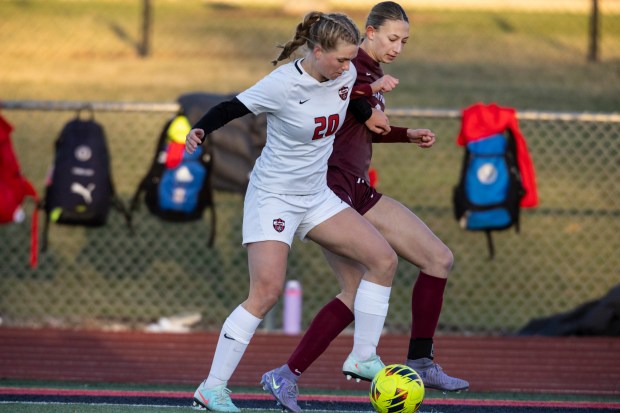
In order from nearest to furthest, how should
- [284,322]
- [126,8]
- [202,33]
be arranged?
1. [284,322]
2. [202,33]
3. [126,8]

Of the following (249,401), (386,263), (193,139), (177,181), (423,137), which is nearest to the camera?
(193,139)

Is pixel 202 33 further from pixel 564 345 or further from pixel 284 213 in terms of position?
pixel 284 213

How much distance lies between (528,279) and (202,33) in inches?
332

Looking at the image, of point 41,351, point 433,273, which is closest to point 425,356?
point 433,273

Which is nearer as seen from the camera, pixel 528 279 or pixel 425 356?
pixel 425 356

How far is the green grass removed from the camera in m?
13.8

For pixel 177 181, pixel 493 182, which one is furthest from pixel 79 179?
pixel 493 182

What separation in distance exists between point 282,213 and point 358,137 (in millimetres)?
641

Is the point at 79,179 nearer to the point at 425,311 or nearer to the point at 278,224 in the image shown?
the point at 278,224

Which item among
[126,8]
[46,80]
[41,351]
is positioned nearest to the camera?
[41,351]

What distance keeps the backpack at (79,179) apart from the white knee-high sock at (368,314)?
3151 mm

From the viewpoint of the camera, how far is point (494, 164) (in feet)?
25.0

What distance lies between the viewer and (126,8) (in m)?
17.5

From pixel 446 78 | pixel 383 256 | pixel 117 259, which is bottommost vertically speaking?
pixel 117 259
